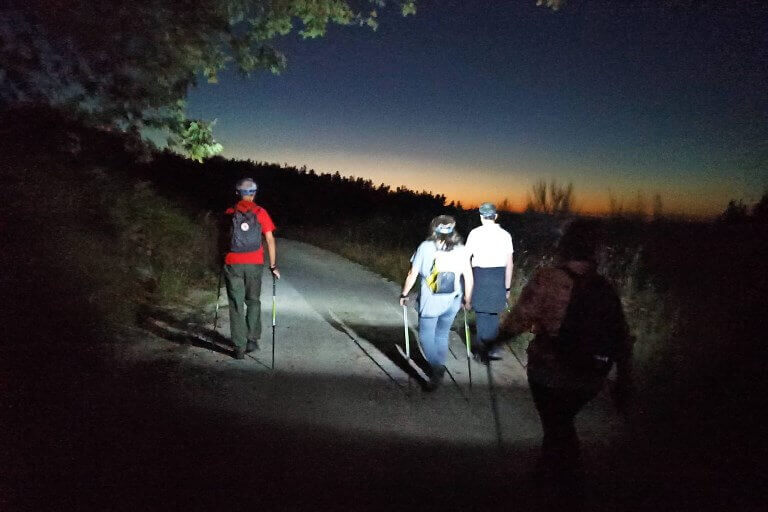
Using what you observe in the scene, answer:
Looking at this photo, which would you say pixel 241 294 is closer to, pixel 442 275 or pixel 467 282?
pixel 442 275

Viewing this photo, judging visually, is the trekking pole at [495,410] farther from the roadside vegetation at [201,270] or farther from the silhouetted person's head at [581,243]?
the silhouetted person's head at [581,243]

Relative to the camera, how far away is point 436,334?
588 centimetres

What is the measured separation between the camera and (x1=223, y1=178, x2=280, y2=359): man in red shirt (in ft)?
20.1

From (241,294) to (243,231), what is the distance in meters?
0.70

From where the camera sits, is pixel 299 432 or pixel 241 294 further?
pixel 241 294

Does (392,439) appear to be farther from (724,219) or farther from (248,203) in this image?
(724,219)

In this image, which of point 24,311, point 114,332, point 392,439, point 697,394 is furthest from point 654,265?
point 24,311

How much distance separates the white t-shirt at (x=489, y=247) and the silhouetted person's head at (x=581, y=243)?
123 inches

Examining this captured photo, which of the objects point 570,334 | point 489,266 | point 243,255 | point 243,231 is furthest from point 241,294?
point 570,334

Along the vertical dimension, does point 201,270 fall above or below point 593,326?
below

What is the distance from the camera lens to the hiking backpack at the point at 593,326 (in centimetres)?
336

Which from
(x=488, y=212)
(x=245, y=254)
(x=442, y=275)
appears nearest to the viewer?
(x=442, y=275)

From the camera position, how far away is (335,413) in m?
5.16

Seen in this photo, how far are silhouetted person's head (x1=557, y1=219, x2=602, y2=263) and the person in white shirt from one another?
3.09 m
